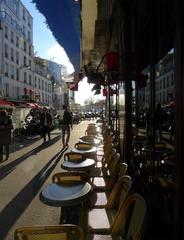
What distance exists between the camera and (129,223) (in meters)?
3.88

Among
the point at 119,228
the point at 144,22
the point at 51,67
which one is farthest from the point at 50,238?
the point at 51,67

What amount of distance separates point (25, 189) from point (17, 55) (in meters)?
49.8

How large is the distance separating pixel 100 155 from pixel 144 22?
5183 mm

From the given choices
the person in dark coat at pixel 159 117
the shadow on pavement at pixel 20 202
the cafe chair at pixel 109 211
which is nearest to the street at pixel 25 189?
the shadow on pavement at pixel 20 202

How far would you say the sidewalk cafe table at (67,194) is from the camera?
187 inches

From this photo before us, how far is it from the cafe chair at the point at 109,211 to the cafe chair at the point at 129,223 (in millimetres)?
117

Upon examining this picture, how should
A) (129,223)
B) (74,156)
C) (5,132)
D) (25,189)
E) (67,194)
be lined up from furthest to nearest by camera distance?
(5,132) < (25,189) < (74,156) < (67,194) < (129,223)

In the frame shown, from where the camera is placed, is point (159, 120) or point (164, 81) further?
point (159, 120)

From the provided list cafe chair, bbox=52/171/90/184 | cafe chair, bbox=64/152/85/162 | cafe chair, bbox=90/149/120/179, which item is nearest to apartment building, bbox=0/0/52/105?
cafe chair, bbox=64/152/85/162

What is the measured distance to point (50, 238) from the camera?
3.22 m

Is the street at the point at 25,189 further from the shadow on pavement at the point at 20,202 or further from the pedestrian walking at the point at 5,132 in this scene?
the pedestrian walking at the point at 5,132

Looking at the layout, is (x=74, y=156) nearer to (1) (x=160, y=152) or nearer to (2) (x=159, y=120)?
(1) (x=160, y=152)

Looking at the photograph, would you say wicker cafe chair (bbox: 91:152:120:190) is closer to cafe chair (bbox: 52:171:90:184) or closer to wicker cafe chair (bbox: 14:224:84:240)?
cafe chair (bbox: 52:171:90:184)

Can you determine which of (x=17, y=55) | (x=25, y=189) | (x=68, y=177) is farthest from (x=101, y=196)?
(x=17, y=55)
